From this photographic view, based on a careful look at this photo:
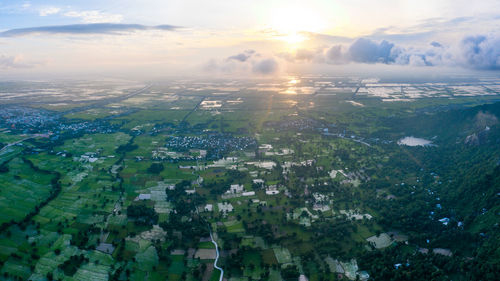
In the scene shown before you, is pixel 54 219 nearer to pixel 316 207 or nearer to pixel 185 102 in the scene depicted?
pixel 316 207

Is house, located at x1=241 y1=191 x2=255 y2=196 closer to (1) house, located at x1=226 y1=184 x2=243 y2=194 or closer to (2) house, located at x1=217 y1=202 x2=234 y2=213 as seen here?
(1) house, located at x1=226 y1=184 x2=243 y2=194

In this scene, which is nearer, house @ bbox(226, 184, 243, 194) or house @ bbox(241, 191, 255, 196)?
house @ bbox(241, 191, 255, 196)

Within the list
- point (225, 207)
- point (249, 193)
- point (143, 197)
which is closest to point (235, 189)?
point (249, 193)

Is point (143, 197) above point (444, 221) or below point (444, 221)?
below

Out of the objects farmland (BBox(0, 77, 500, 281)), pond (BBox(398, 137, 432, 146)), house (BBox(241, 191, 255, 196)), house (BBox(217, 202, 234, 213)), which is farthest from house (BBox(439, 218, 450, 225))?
pond (BBox(398, 137, 432, 146))

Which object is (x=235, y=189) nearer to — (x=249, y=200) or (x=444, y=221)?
(x=249, y=200)

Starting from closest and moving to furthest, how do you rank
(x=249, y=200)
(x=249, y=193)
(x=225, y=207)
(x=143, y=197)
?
Answer: (x=225, y=207), (x=249, y=200), (x=143, y=197), (x=249, y=193)

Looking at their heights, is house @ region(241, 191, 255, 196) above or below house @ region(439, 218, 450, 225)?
below

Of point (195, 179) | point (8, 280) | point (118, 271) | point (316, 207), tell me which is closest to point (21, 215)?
point (8, 280)

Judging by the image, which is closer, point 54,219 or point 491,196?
point 491,196

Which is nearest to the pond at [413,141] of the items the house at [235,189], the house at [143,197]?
the house at [235,189]

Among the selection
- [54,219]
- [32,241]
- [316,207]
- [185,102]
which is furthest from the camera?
[185,102]
